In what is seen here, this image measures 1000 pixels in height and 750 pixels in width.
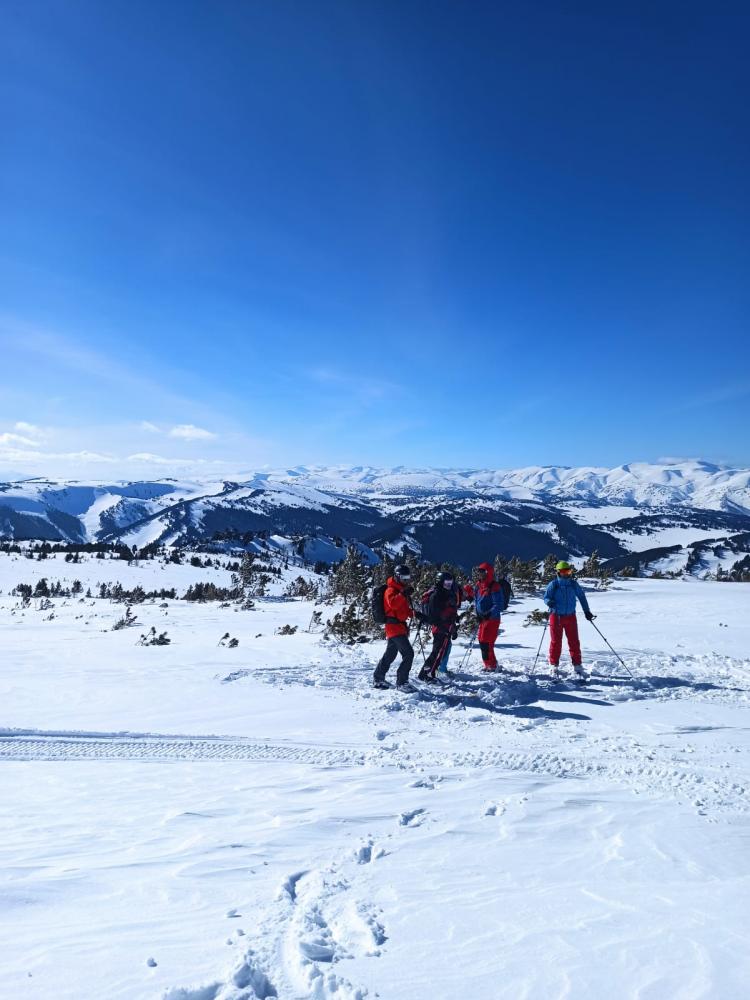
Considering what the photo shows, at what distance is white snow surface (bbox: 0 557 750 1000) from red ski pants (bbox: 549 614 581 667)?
641mm

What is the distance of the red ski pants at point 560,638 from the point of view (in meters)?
9.77

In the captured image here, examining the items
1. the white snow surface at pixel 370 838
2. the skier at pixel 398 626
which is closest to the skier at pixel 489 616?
the white snow surface at pixel 370 838

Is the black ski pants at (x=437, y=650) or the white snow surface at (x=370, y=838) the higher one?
the black ski pants at (x=437, y=650)

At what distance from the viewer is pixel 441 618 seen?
355 inches

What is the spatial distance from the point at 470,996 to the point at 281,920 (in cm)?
114

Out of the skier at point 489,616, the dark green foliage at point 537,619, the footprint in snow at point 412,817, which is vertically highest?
the skier at point 489,616

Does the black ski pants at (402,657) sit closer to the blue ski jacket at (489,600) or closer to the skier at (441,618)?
the skier at (441,618)

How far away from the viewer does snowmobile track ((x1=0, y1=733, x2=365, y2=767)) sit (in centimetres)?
571

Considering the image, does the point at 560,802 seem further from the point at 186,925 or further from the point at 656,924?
the point at 186,925

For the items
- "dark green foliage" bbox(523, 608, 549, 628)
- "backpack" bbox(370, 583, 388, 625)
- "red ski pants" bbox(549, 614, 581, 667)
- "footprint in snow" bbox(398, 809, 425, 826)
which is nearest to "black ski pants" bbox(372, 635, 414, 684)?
"backpack" bbox(370, 583, 388, 625)

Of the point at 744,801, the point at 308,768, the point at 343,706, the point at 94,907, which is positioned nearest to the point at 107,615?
the point at 343,706

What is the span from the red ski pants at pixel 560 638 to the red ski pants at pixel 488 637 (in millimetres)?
1057

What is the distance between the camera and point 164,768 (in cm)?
544

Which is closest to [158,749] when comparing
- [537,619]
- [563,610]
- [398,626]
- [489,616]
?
[398,626]
